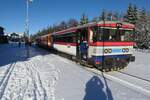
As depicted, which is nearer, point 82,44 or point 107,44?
point 107,44

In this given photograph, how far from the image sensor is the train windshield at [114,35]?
13245 mm

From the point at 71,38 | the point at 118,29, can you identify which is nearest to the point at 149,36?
the point at 71,38

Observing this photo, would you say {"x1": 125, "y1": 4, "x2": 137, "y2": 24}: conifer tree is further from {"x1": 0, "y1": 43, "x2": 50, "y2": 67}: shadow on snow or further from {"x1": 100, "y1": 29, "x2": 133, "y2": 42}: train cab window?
{"x1": 100, "y1": 29, "x2": 133, "y2": 42}: train cab window

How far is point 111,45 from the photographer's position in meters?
13.6

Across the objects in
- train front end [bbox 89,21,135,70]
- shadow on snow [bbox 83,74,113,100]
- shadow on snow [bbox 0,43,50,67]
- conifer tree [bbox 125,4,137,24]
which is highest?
conifer tree [bbox 125,4,137,24]

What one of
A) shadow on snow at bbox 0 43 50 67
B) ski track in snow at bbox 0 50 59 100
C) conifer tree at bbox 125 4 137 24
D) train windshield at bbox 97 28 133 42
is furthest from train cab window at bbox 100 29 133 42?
conifer tree at bbox 125 4 137 24

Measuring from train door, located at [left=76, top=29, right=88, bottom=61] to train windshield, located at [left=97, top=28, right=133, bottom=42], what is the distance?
1.61m

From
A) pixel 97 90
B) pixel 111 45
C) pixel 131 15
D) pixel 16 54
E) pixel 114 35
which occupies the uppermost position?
pixel 131 15

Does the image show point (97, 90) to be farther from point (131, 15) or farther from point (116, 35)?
point (131, 15)

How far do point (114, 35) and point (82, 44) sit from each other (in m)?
2.56

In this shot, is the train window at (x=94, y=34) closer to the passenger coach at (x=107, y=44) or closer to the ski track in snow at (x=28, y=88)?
the passenger coach at (x=107, y=44)

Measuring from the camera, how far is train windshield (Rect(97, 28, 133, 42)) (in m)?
13.2

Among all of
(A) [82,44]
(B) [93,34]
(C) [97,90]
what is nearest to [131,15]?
(A) [82,44]

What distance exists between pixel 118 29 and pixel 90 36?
1.79m
